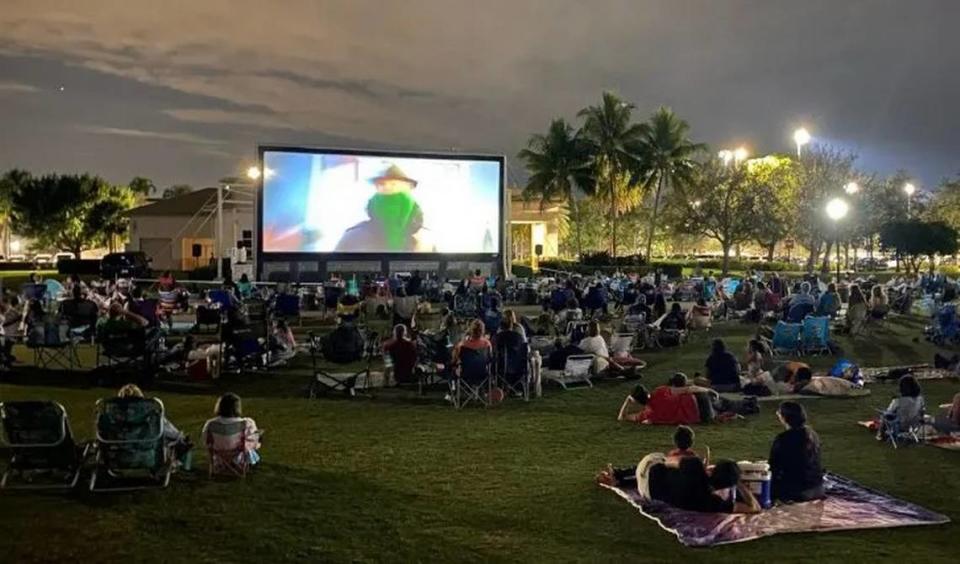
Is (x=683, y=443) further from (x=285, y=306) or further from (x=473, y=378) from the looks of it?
(x=285, y=306)

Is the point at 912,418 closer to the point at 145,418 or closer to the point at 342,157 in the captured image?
the point at 145,418

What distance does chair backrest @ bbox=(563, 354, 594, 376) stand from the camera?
1280 centimetres

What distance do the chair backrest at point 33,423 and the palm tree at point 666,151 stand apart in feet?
144

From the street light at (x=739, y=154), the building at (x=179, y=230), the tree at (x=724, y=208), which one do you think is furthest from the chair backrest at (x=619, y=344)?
the building at (x=179, y=230)

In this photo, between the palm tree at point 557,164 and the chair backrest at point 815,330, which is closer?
the chair backrest at point 815,330

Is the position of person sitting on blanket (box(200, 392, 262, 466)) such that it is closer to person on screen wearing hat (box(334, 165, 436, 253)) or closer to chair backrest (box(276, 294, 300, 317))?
chair backrest (box(276, 294, 300, 317))

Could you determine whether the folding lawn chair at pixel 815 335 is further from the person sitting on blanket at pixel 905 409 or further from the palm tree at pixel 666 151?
the palm tree at pixel 666 151

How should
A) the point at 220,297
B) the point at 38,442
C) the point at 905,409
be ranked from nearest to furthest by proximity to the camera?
the point at 38,442, the point at 905,409, the point at 220,297

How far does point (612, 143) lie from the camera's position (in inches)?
1925

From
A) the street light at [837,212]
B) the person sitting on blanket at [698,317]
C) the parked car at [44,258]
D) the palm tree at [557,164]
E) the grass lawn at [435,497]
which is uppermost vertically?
the palm tree at [557,164]

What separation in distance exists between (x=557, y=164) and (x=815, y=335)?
110 feet

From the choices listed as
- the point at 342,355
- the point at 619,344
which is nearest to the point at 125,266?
the point at 342,355

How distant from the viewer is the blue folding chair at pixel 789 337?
15.8 meters

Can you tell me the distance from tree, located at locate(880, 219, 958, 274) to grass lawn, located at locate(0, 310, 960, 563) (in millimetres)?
24411
